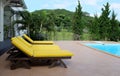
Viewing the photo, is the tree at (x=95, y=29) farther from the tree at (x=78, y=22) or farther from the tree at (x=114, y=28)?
the tree at (x=114, y=28)

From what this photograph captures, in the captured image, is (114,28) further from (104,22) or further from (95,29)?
(95,29)

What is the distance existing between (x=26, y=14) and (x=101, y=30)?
6856 millimetres

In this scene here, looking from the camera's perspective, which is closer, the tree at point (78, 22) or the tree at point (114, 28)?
the tree at point (114, 28)

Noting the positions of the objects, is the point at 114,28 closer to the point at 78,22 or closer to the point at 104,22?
the point at 104,22

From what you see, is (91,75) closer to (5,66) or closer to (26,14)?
(5,66)

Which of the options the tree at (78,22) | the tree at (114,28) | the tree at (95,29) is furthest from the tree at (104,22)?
the tree at (78,22)

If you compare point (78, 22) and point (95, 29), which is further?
point (78, 22)

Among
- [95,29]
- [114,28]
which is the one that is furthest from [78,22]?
[114,28]

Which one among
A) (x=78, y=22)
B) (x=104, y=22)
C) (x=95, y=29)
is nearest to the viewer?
(x=104, y=22)

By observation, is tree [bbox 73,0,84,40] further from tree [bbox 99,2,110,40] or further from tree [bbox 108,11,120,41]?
tree [bbox 108,11,120,41]

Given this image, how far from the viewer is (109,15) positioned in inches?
723

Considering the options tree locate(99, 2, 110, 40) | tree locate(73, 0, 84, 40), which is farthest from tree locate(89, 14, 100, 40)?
tree locate(73, 0, 84, 40)

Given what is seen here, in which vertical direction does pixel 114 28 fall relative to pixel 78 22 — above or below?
below

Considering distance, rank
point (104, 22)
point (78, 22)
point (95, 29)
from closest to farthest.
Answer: point (104, 22) < point (95, 29) < point (78, 22)
